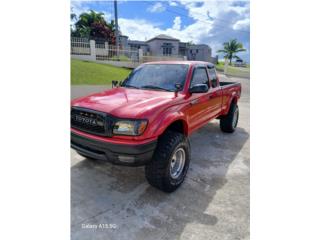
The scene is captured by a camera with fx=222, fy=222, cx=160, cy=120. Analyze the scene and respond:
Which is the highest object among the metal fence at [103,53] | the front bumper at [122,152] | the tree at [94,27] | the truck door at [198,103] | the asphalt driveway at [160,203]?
the tree at [94,27]

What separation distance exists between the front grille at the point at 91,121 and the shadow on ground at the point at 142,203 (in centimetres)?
84

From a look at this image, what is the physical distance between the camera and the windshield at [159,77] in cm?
351

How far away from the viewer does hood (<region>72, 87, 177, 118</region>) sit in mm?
2578

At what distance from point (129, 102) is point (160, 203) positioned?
131 cm

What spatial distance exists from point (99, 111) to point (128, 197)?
3.75 ft

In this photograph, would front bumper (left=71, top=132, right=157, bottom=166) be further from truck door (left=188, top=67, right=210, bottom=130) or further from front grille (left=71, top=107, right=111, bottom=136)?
truck door (left=188, top=67, right=210, bottom=130)

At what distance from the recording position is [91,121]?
273 cm

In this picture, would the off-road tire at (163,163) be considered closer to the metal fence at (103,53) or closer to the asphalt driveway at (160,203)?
the asphalt driveway at (160,203)

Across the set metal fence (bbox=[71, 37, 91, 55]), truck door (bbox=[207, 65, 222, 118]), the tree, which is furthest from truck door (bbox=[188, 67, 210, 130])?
the tree

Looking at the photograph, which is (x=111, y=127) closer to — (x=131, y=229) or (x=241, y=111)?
(x=131, y=229)

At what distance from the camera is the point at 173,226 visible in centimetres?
233

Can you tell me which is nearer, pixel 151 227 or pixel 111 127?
pixel 151 227

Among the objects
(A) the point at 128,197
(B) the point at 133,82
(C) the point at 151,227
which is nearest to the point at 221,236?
(C) the point at 151,227

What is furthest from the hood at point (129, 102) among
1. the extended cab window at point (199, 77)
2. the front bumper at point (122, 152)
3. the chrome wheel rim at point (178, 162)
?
the chrome wheel rim at point (178, 162)
